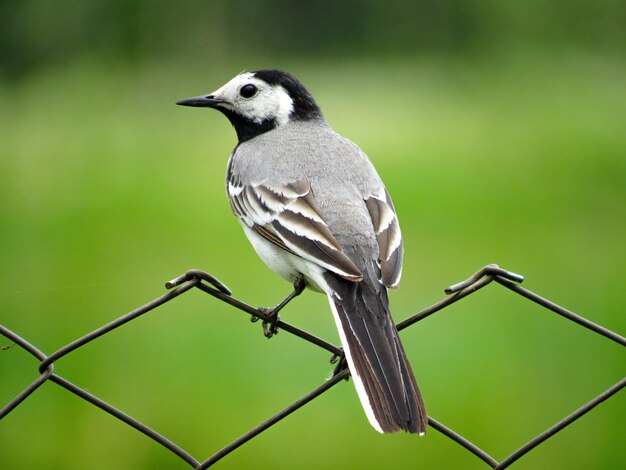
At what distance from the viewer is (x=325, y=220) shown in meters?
2.70

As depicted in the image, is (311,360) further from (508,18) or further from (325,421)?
(508,18)

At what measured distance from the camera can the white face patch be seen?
11.2ft

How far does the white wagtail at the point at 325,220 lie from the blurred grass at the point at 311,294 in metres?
0.94

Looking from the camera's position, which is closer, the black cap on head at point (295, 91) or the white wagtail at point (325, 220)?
the white wagtail at point (325, 220)

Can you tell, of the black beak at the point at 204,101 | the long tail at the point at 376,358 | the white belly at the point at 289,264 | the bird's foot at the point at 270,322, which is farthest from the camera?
the black beak at the point at 204,101

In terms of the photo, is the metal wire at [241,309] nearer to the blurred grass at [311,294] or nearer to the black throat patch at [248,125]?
the black throat patch at [248,125]

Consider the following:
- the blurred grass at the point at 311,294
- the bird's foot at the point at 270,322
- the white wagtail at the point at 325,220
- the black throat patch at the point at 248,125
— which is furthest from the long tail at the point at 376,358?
the blurred grass at the point at 311,294

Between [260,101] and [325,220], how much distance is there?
33.3 inches

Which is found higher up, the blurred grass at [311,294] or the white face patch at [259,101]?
the white face patch at [259,101]

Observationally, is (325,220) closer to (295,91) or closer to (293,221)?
(293,221)

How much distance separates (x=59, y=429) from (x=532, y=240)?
3.01m

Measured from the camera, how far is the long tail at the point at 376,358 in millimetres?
2098

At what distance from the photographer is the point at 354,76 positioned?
8.97 meters

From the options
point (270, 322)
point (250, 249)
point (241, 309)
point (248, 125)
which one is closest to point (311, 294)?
point (250, 249)
